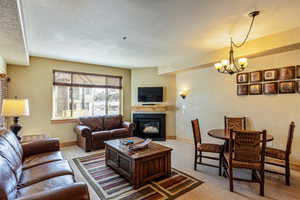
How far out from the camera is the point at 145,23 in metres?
2.46

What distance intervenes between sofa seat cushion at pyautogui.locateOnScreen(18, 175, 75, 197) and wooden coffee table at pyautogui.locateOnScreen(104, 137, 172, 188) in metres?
0.94

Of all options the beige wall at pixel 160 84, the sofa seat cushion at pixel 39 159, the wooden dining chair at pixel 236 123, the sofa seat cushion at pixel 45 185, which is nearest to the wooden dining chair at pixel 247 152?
the wooden dining chair at pixel 236 123

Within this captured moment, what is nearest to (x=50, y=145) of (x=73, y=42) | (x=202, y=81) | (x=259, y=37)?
(x=73, y=42)

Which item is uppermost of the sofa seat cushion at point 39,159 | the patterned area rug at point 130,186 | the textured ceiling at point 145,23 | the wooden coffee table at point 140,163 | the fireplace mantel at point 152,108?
the textured ceiling at point 145,23

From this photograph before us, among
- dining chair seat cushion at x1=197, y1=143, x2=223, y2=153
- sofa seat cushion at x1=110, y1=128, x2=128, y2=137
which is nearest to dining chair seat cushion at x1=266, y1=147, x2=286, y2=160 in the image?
dining chair seat cushion at x1=197, y1=143, x2=223, y2=153

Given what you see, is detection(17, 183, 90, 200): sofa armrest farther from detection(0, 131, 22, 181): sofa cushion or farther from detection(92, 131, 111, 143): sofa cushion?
detection(92, 131, 111, 143): sofa cushion

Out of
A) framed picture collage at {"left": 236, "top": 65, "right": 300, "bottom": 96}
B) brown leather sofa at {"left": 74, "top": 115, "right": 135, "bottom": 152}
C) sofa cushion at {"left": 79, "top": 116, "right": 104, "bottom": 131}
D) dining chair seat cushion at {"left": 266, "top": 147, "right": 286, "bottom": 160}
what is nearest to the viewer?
dining chair seat cushion at {"left": 266, "top": 147, "right": 286, "bottom": 160}

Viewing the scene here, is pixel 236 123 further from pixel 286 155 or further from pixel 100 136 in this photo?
pixel 100 136

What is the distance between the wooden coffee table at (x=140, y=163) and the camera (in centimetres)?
239

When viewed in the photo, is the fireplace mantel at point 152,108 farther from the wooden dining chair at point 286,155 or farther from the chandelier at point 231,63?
the wooden dining chair at point 286,155

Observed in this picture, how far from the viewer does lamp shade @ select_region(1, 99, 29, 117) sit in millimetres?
2650

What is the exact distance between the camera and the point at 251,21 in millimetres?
2447

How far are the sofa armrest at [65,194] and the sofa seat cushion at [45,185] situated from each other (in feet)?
1.17

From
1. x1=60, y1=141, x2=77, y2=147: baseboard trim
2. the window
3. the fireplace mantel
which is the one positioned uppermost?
the window
